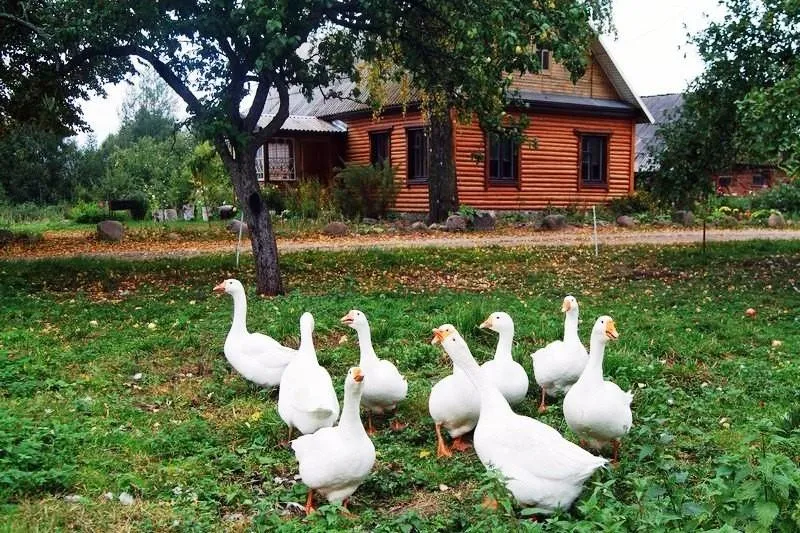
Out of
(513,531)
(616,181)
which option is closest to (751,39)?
(513,531)

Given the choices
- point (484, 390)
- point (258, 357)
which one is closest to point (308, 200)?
point (258, 357)

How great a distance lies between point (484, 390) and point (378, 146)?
25.5m

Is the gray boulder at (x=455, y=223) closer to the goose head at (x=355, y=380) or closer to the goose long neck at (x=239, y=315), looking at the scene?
the goose long neck at (x=239, y=315)

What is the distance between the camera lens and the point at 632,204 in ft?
96.8

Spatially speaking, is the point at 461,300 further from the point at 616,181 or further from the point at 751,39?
the point at 616,181

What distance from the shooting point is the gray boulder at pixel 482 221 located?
926 inches

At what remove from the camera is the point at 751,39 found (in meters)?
12.6

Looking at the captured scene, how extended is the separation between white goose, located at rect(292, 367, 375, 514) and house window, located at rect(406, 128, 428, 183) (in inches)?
915

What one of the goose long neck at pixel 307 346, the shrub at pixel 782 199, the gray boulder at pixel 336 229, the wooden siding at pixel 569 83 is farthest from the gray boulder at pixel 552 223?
the goose long neck at pixel 307 346

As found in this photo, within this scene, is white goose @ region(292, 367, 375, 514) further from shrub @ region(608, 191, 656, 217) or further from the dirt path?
shrub @ region(608, 191, 656, 217)

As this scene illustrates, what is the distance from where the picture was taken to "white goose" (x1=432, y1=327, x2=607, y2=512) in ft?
13.1

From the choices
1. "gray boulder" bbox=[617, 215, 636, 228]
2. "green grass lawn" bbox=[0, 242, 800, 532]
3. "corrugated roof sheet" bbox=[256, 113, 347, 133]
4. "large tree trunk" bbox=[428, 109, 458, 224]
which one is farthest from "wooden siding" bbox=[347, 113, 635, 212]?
"green grass lawn" bbox=[0, 242, 800, 532]

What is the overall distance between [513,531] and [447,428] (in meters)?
1.85

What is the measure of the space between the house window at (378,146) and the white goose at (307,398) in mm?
23665
